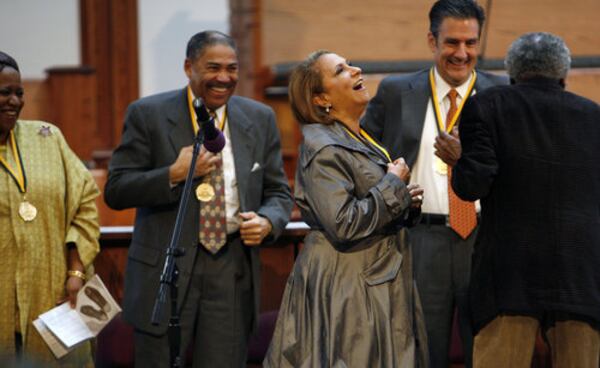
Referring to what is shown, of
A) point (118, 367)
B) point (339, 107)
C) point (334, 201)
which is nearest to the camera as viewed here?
point (334, 201)

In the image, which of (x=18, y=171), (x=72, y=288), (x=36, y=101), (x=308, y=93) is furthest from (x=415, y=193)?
(x=36, y=101)

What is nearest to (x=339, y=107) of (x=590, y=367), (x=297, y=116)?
(x=297, y=116)

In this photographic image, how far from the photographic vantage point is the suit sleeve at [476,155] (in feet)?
10.9

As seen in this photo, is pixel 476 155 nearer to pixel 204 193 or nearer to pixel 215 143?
pixel 215 143

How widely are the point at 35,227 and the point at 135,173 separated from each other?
1.45 feet

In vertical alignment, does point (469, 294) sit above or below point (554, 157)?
below

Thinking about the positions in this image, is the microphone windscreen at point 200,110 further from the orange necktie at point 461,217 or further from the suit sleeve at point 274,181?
Result: the orange necktie at point 461,217

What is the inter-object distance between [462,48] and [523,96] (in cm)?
68

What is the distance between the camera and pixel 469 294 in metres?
3.53

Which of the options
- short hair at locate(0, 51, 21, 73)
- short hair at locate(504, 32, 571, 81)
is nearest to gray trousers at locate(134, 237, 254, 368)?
short hair at locate(0, 51, 21, 73)

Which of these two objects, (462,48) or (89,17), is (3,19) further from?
(462,48)

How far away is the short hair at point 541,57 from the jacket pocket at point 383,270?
0.75 m

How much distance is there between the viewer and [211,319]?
3.90 m

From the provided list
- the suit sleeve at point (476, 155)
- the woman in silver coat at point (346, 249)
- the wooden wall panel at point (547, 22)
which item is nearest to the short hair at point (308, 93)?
the woman in silver coat at point (346, 249)
